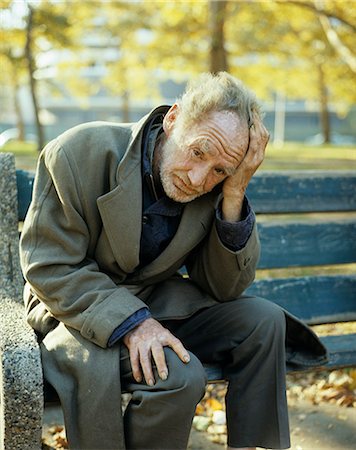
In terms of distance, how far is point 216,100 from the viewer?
247 centimetres

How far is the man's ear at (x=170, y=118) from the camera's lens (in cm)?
259

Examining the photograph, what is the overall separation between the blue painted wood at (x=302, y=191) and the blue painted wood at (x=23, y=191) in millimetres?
996

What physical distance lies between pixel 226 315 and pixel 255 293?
0.62 m

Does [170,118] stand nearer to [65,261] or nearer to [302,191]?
[65,261]

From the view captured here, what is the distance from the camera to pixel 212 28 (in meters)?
13.3

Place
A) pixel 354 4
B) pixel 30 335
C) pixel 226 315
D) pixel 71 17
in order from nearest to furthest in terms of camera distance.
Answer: pixel 30 335, pixel 226 315, pixel 354 4, pixel 71 17

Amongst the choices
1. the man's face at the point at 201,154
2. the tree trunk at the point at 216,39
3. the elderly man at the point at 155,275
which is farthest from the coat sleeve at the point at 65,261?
the tree trunk at the point at 216,39

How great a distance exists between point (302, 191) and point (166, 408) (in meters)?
1.52

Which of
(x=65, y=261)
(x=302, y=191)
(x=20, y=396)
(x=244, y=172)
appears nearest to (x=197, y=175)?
(x=244, y=172)

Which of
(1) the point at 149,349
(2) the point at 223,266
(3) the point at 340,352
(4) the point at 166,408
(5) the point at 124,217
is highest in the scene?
(5) the point at 124,217

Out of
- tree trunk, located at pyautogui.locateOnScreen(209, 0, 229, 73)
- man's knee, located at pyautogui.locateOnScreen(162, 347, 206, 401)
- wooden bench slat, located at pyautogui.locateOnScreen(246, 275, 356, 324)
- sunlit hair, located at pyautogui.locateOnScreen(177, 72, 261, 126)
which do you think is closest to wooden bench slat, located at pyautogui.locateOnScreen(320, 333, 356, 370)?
wooden bench slat, located at pyautogui.locateOnScreen(246, 275, 356, 324)

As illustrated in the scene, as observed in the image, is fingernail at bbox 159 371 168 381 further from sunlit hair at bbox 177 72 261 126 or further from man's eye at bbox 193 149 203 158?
sunlit hair at bbox 177 72 261 126

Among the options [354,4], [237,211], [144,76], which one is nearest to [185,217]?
[237,211]

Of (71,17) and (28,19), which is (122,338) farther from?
Result: (71,17)
